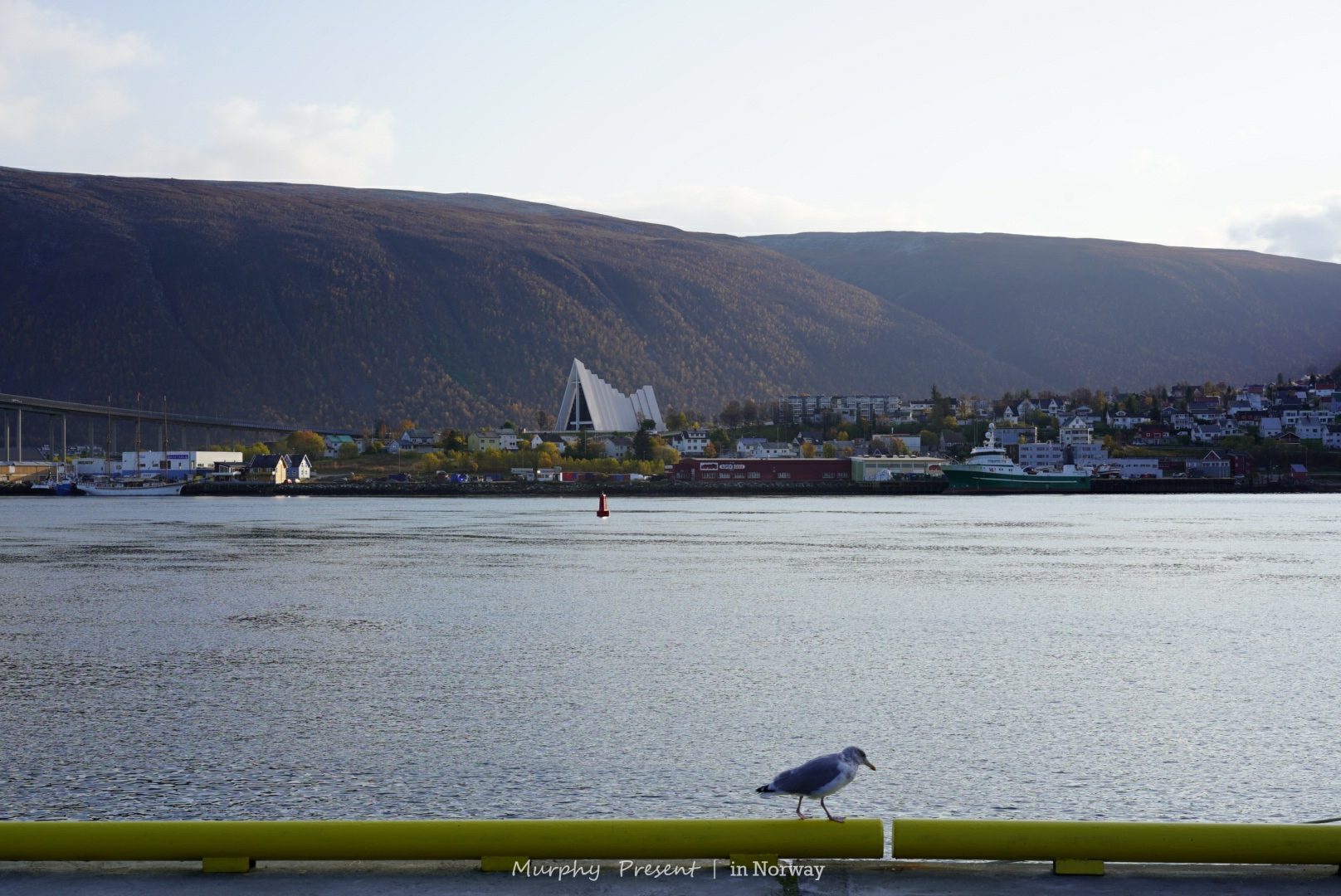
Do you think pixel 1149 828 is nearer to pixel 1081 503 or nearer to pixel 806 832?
pixel 806 832

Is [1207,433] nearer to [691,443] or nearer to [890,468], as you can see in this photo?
[890,468]

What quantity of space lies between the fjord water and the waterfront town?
74831 millimetres

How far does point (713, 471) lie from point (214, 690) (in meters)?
86.8

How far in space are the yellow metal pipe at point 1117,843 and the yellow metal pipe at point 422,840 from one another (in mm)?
322

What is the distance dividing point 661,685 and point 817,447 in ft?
377

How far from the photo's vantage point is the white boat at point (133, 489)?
300ft

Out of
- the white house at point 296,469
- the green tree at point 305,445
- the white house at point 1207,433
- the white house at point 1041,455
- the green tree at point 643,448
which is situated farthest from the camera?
the green tree at point 305,445

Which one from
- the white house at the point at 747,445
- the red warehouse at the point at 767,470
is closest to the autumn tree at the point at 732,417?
the white house at the point at 747,445

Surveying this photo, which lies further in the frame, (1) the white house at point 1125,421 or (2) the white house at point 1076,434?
(1) the white house at point 1125,421

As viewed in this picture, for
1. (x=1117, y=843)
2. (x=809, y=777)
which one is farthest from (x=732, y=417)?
(x=1117, y=843)

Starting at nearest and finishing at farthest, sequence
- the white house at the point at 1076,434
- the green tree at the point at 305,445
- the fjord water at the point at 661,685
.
Answer: the fjord water at the point at 661,685 < the white house at the point at 1076,434 < the green tree at the point at 305,445

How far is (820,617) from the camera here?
17.1 meters

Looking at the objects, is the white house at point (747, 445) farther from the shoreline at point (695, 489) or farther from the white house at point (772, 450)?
the shoreline at point (695, 489)

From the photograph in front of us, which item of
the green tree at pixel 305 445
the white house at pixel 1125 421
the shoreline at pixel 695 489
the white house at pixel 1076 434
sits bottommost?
the shoreline at pixel 695 489
